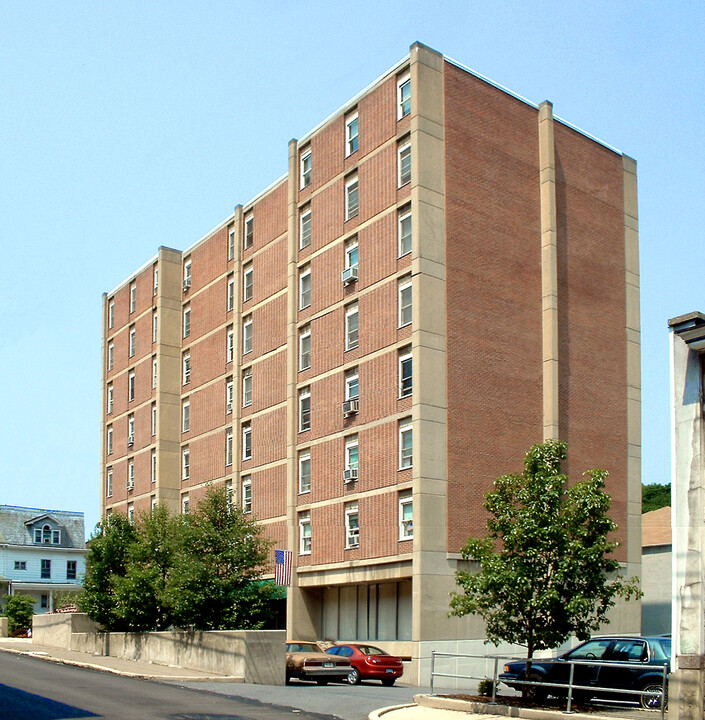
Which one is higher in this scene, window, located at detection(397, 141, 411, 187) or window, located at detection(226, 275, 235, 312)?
window, located at detection(397, 141, 411, 187)

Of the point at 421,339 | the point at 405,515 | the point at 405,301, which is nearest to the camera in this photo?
the point at 421,339

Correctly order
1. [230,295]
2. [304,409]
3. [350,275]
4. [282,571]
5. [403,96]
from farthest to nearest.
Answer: [230,295] < [304,409] < [350,275] < [403,96] < [282,571]

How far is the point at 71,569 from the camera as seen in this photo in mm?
92250

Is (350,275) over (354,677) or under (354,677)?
over

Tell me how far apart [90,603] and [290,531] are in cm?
939

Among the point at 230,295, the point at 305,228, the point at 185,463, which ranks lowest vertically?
the point at 185,463

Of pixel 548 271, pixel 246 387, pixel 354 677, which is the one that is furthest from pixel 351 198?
pixel 354 677

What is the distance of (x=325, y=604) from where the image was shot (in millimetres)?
49031

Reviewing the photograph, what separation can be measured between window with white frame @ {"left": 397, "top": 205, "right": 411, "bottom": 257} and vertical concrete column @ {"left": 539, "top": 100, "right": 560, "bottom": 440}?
6.76 metres

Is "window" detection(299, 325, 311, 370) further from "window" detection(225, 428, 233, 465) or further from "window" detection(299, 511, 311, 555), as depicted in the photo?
"window" detection(225, 428, 233, 465)

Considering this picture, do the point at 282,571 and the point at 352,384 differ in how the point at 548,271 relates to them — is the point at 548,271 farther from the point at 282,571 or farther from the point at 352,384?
the point at 282,571

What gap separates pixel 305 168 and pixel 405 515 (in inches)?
747

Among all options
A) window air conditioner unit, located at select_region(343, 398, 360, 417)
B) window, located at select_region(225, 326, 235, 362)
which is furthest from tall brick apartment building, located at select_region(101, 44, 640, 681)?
window, located at select_region(225, 326, 235, 362)

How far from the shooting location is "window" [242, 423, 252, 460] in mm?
55312
